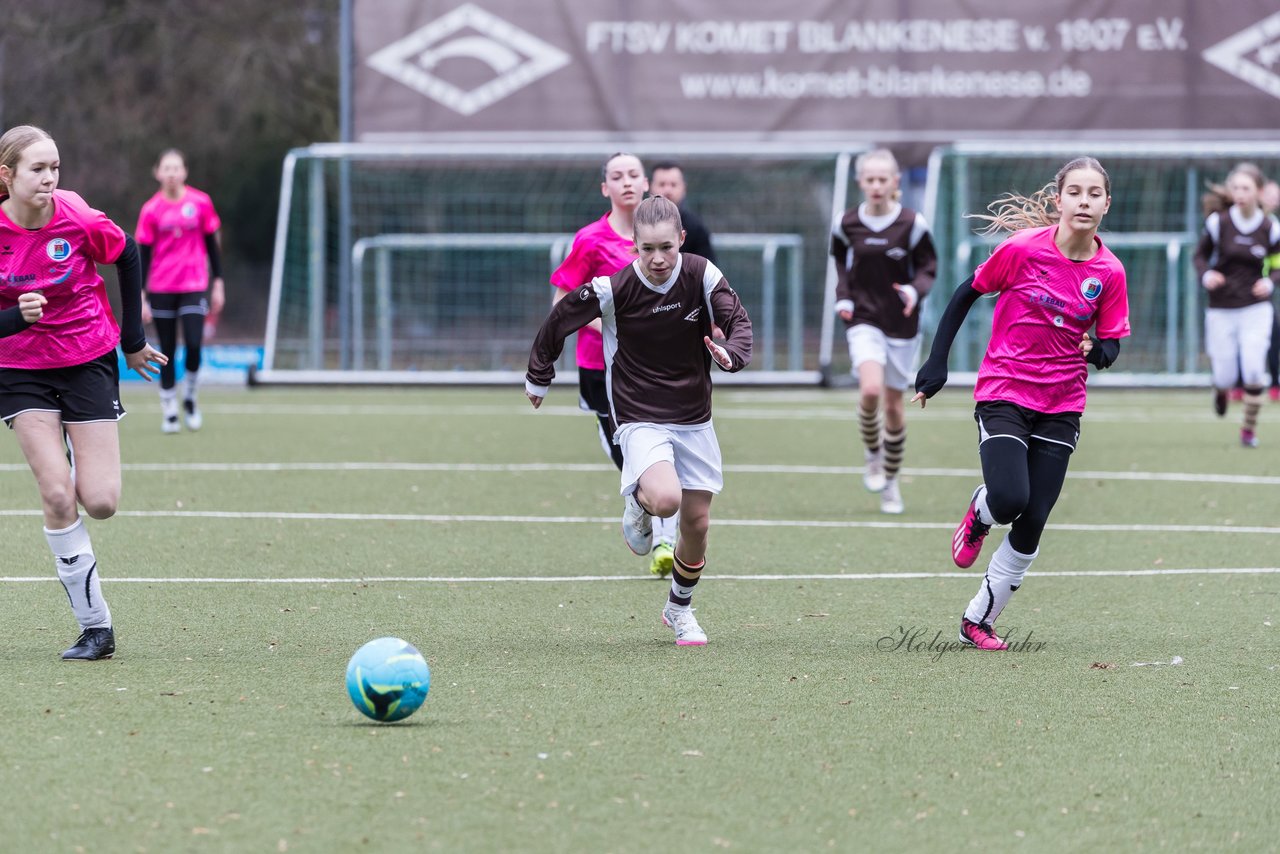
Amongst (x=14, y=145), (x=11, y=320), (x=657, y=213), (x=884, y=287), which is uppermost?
(x=14, y=145)

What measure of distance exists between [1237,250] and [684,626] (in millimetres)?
9377

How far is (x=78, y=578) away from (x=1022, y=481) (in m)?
3.35

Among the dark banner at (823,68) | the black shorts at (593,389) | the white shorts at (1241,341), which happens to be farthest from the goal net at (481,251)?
the black shorts at (593,389)

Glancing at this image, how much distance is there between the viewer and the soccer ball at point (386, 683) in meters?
5.63

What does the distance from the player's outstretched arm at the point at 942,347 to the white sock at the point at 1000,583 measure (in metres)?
0.66

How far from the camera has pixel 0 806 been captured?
4.74 metres

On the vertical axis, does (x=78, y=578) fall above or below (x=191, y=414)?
above

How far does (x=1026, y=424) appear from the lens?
23.2ft

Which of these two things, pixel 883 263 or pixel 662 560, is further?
pixel 883 263

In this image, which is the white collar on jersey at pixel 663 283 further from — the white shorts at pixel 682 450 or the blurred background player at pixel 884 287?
the blurred background player at pixel 884 287

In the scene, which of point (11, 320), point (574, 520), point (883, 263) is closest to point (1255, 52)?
point (883, 263)

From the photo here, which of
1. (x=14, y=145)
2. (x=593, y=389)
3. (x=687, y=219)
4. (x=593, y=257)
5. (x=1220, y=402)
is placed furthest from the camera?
(x=1220, y=402)

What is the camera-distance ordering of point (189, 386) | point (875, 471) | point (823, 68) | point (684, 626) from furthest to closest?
point (823, 68) < point (189, 386) < point (875, 471) < point (684, 626)

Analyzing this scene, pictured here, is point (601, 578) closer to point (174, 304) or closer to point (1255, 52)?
point (174, 304)
